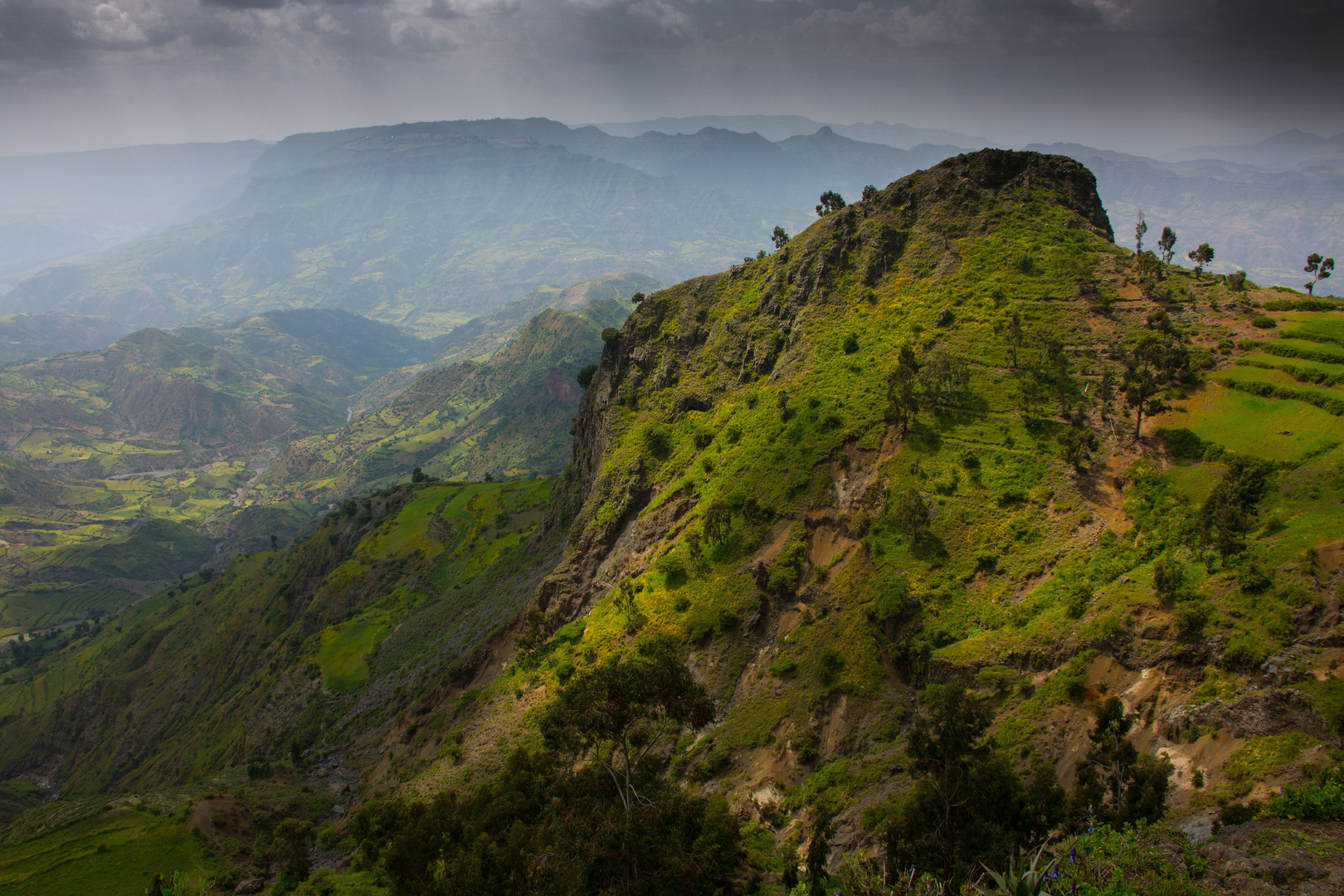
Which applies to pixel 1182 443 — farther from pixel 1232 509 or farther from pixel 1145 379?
pixel 1232 509

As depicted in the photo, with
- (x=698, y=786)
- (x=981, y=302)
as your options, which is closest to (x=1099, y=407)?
(x=981, y=302)

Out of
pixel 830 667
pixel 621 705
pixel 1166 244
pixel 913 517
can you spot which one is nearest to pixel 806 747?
pixel 830 667

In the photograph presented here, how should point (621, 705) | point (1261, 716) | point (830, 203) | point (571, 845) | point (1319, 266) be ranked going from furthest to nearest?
point (830, 203) < point (1319, 266) < point (621, 705) < point (571, 845) < point (1261, 716)

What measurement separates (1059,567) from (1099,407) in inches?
825

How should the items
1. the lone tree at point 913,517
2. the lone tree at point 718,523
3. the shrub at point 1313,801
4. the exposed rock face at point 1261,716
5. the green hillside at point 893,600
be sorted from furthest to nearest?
the lone tree at point 718,523 < the lone tree at point 913,517 < the green hillside at point 893,600 < the exposed rock face at point 1261,716 < the shrub at point 1313,801

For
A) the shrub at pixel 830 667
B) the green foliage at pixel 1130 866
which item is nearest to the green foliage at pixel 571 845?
the shrub at pixel 830 667

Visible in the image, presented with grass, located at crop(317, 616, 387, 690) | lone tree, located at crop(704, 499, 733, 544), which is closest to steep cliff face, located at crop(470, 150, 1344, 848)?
lone tree, located at crop(704, 499, 733, 544)

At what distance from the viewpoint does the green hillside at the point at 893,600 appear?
31.1m

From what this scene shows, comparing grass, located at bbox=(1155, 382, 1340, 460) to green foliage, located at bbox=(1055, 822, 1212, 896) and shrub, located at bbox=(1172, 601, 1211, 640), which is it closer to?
shrub, located at bbox=(1172, 601, 1211, 640)

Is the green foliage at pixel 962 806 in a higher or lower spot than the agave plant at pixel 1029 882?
lower

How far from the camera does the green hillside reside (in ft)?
102

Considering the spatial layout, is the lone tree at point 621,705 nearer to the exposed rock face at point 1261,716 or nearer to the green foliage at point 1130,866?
→ the green foliage at point 1130,866

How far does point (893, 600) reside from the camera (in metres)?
51.6

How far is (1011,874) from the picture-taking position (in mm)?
21281
